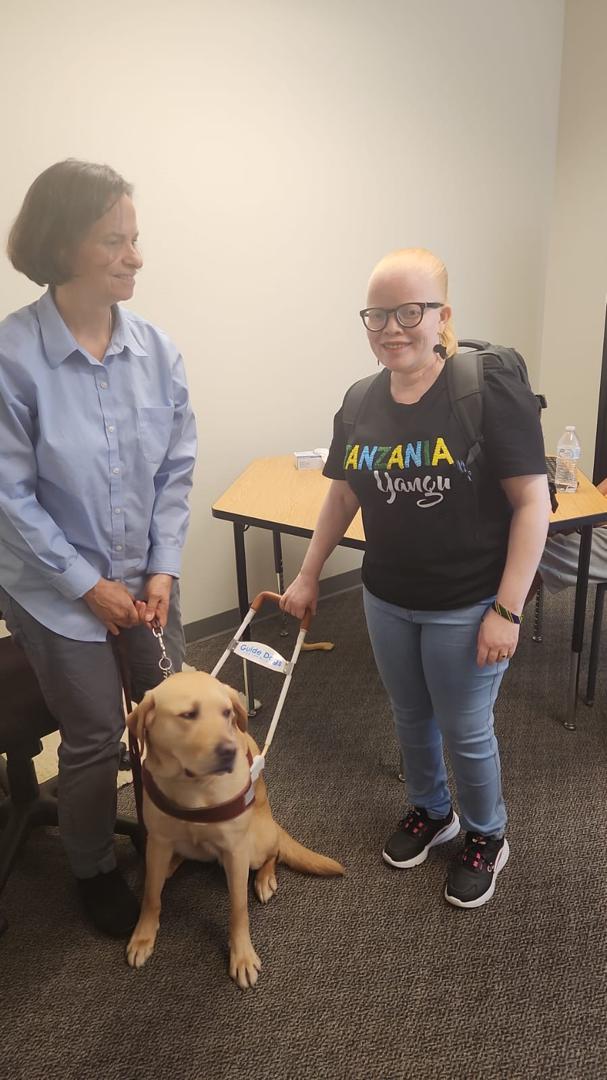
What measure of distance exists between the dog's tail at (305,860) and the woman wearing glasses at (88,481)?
38 centimetres

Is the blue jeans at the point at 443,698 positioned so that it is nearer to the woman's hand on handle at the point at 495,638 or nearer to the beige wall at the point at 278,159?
the woman's hand on handle at the point at 495,638

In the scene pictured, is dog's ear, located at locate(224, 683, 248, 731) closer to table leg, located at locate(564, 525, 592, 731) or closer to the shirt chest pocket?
the shirt chest pocket

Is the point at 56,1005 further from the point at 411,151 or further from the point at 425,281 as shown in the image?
the point at 411,151

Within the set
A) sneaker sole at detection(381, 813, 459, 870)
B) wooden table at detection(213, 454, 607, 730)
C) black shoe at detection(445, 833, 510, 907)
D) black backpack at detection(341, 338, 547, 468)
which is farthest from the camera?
wooden table at detection(213, 454, 607, 730)

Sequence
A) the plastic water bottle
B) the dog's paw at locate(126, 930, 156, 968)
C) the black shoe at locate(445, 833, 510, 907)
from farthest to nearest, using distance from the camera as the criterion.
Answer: the plastic water bottle
the black shoe at locate(445, 833, 510, 907)
the dog's paw at locate(126, 930, 156, 968)

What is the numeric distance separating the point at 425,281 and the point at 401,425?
268 millimetres

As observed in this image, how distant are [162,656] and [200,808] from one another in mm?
400

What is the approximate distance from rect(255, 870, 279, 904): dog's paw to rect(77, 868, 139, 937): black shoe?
0.29 metres

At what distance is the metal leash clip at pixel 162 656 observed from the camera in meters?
1.57

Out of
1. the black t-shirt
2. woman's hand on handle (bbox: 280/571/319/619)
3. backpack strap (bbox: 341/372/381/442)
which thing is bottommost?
woman's hand on handle (bbox: 280/571/319/619)

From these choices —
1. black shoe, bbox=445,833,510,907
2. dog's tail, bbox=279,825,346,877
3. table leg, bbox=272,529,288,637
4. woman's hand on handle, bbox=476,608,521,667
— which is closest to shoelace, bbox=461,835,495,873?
black shoe, bbox=445,833,510,907

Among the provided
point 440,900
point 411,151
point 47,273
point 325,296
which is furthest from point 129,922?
point 411,151

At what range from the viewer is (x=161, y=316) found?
272 cm

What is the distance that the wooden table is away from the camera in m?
2.05
